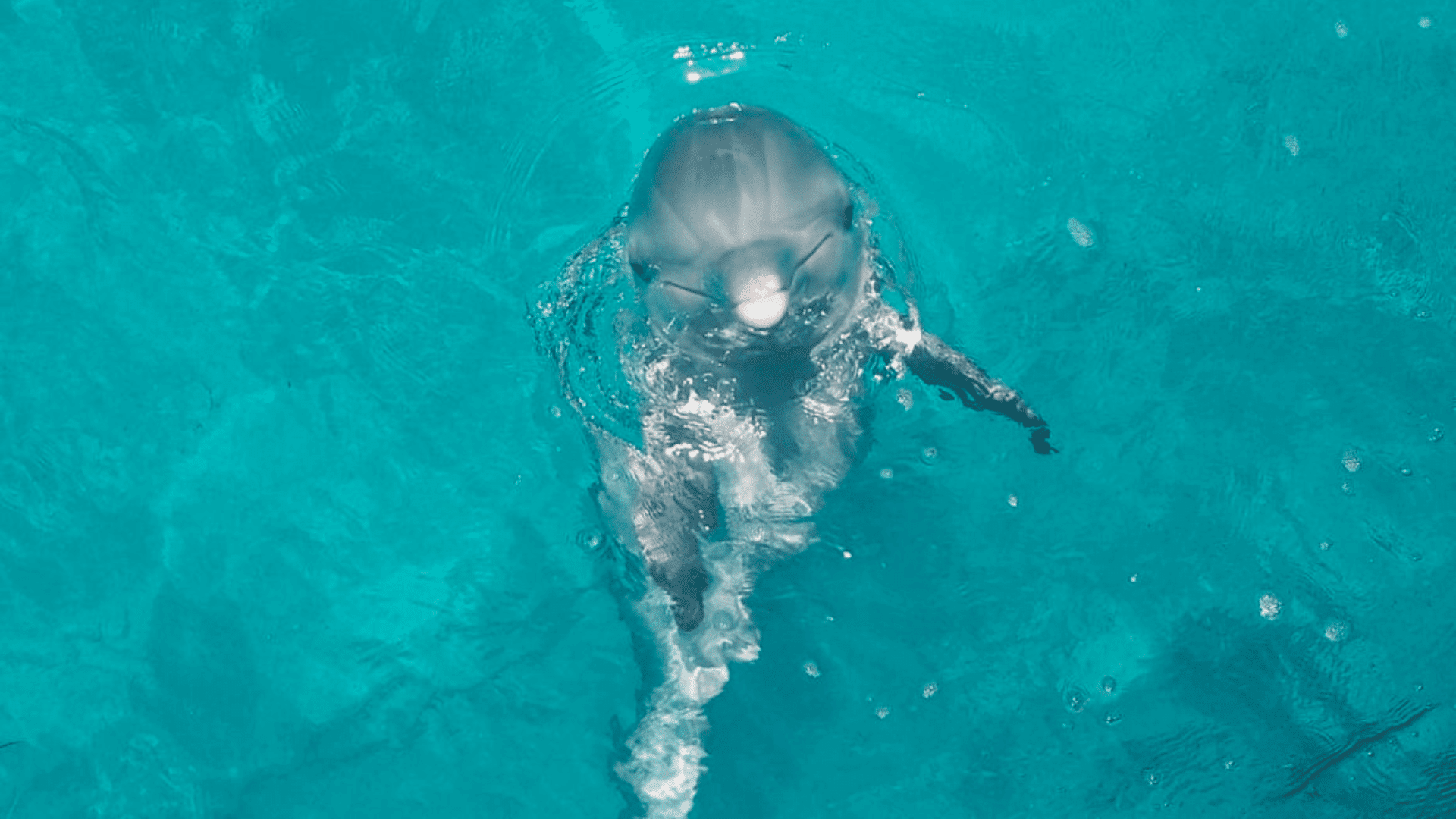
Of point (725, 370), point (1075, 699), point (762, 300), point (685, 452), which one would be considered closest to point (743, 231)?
point (762, 300)

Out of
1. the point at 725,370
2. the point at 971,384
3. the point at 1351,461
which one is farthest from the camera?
the point at 1351,461

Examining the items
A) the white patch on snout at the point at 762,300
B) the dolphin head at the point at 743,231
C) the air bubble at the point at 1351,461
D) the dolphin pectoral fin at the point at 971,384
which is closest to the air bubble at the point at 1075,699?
the dolphin pectoral fin at the point at 971,384

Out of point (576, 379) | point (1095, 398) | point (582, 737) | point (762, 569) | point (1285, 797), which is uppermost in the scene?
point (576, 379)

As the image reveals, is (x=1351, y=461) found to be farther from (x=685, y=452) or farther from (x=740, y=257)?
(x=740, y=257)

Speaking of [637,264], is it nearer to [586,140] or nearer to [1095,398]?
[586,140]

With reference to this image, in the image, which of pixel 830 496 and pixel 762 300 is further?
pixel 830 496

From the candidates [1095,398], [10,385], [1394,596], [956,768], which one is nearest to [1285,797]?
[1394,596]

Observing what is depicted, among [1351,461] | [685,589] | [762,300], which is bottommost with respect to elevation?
[1351,461]
